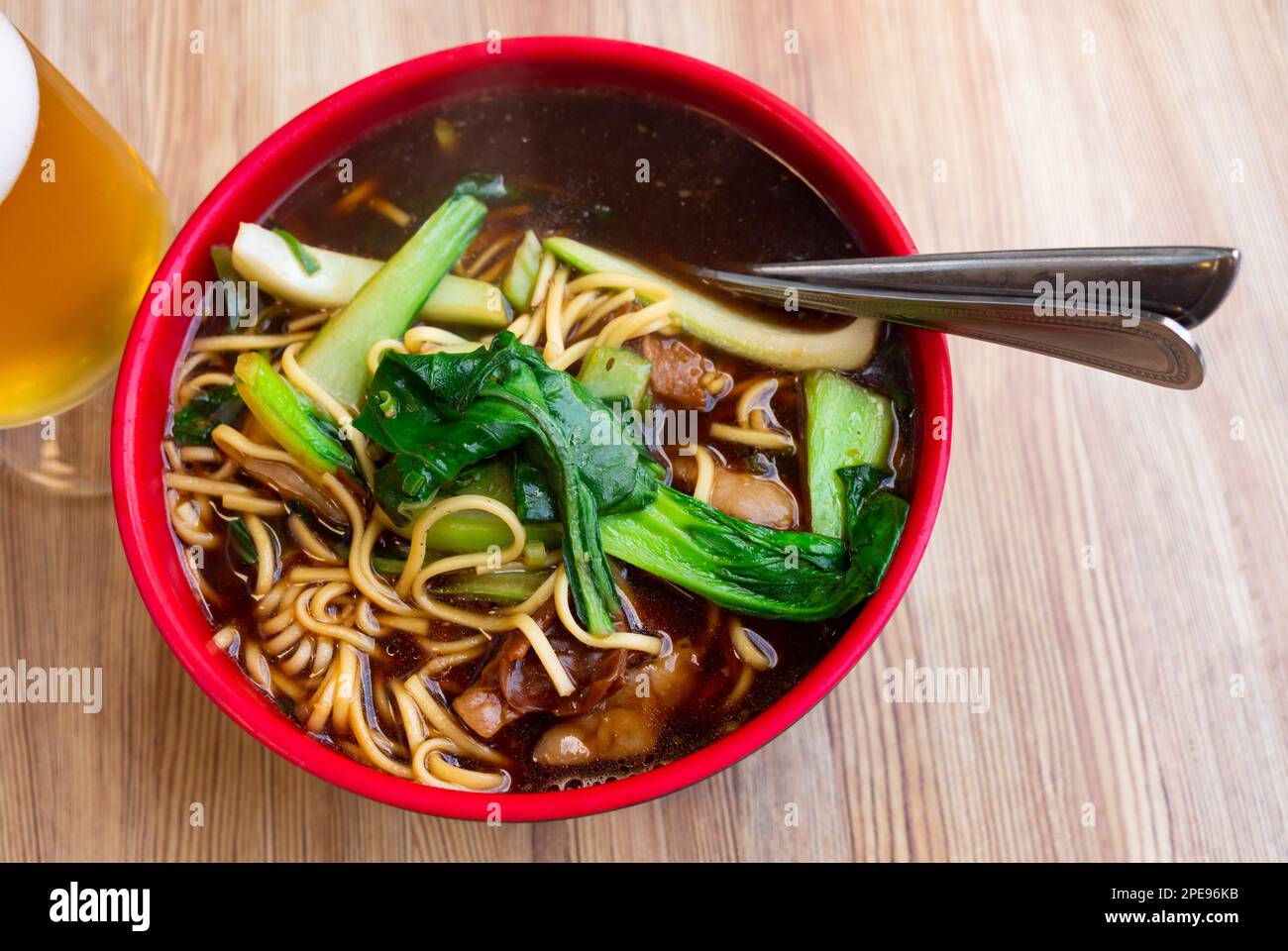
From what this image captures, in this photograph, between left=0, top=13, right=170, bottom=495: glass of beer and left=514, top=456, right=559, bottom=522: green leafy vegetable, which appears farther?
left=514, top=456, right=559, bottom=522: green leafy vegetable

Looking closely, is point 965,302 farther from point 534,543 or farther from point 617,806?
point 617,806

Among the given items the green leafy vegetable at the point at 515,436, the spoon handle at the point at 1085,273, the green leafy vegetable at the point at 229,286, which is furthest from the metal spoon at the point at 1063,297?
the green leafy vegetable at the point at 229,286

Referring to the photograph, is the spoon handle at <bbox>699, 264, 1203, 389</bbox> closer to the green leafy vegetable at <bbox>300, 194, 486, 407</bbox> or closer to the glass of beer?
the green leafy vegetable at <bbox>300, 194, 486, 407</bbox>

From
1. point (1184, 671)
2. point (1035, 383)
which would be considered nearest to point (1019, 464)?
point (1035, 383)

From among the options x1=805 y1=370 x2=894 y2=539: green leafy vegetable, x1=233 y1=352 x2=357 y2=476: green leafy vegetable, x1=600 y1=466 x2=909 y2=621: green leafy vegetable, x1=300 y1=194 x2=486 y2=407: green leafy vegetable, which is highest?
x1=300 y1=194 x2=486 y2=407: green leafy vegetable

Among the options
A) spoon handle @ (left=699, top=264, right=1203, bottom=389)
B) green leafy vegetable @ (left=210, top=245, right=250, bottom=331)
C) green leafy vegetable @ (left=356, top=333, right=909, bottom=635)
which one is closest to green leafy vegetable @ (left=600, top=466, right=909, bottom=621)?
green leafy vegetable @ (left=356, top=333, right=909, bottom=635)

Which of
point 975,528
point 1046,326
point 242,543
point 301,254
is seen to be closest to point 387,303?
point 301,254
